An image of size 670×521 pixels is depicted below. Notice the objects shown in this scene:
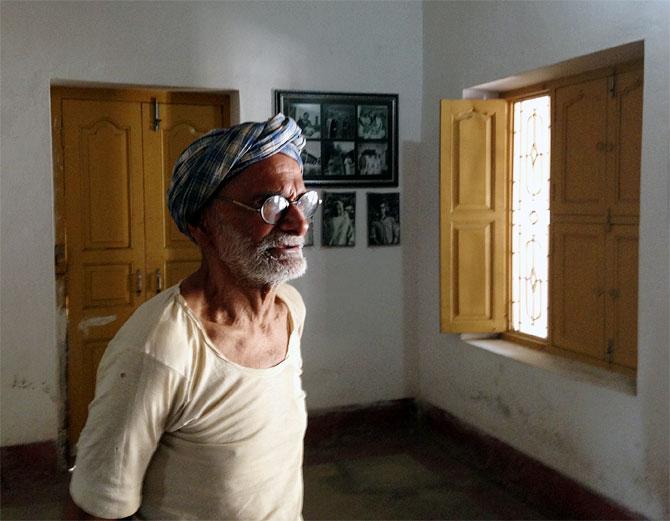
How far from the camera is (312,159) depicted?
4648mm

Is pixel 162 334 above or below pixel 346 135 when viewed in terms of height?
below

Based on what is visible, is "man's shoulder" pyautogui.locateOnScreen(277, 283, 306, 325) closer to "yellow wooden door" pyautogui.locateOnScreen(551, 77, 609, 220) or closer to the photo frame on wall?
"yellow wooden door" pyautogui.locateOnScreen(551, 77, 609, 220)

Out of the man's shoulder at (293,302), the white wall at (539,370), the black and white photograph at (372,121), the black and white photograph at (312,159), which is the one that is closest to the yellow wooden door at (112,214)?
the black and white photograph at (312,159)

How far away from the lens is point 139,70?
417 cm

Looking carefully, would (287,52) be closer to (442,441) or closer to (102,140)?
(102,140)

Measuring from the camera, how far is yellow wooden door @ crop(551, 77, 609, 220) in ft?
11.9

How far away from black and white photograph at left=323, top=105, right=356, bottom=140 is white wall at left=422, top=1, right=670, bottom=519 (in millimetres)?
529

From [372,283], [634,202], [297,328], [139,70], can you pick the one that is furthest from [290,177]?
[372,283]

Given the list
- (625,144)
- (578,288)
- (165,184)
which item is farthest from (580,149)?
(165,184)

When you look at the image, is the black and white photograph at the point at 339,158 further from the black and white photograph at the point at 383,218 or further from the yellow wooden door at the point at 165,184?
the yellow wooden door at the point at 165,184

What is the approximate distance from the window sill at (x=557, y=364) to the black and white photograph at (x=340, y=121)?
1537 mm

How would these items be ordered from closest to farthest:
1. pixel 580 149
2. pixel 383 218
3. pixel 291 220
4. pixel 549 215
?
1. pixel 291 220
2. pixel 580 149
3. pixel 549 215
4. pixel 383 218

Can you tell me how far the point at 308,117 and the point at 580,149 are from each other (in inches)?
68.2

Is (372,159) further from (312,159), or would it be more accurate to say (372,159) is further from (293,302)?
(293,302)
